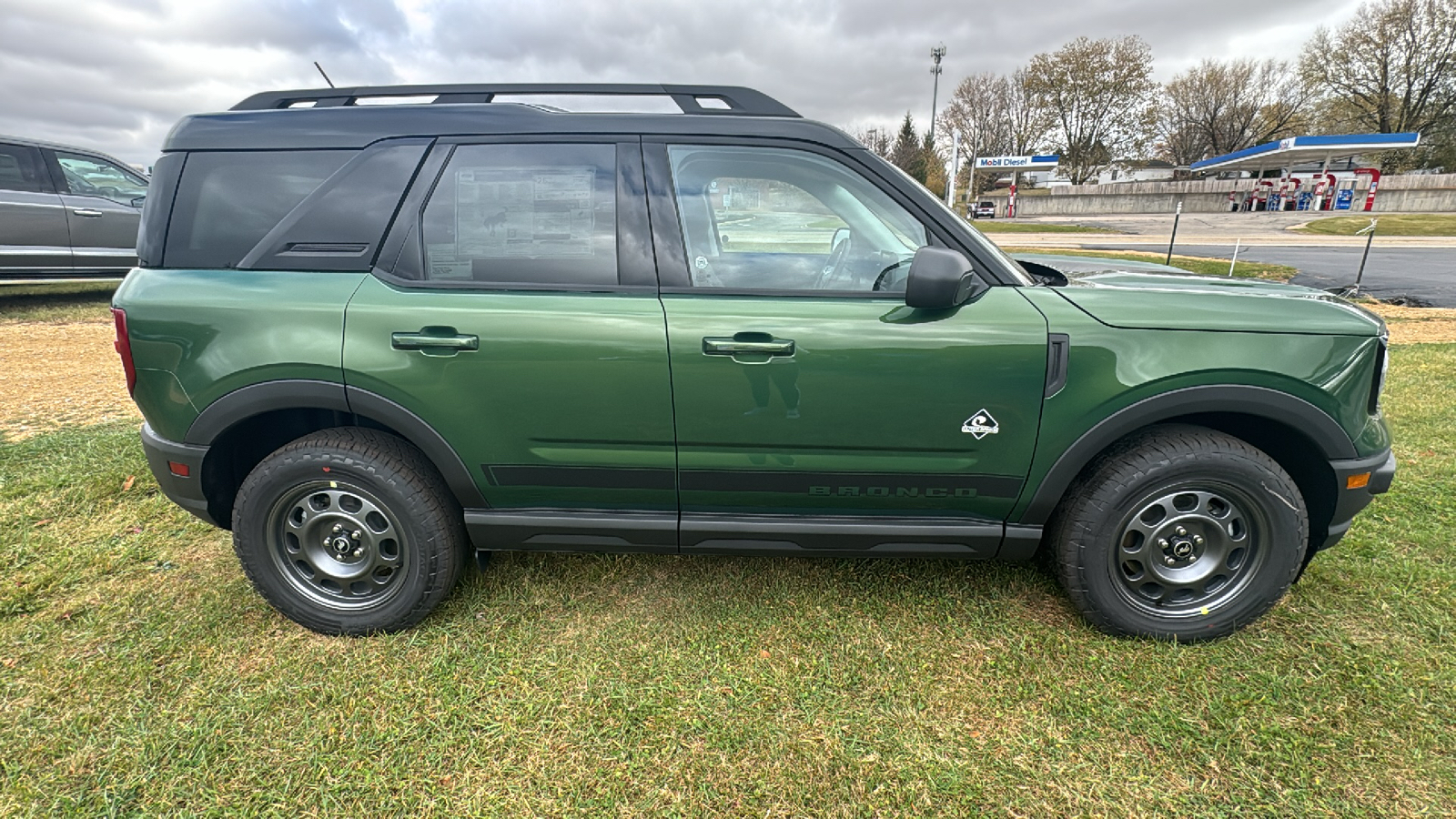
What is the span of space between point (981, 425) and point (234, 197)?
2653 millimetres

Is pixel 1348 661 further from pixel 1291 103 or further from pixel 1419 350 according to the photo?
pixel 1291 103

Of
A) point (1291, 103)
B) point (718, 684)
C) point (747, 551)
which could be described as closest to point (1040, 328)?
point (747, 551)

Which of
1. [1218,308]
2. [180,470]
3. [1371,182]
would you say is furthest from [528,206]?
[1371,182]

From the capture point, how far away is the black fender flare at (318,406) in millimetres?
2291

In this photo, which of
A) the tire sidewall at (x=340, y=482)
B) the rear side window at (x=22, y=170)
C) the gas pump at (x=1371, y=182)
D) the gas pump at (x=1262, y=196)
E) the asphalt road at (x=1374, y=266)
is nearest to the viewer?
the tire sidewall at (x=340, y=482)

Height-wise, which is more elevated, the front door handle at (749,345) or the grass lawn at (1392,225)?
the front door handle at (749,345)

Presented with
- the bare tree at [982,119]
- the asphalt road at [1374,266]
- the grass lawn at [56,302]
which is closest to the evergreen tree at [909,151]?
the bare tree at [982,119]

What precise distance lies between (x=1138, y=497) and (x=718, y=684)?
157cm

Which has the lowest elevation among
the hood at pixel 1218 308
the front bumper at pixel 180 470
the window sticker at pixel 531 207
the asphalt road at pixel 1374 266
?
the asphalt road at pixel 1374 266

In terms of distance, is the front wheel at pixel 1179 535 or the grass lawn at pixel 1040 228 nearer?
the front wheel at pixel 1179 535

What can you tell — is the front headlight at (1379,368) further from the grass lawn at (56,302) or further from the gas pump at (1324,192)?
the gas pump at (1324,192)

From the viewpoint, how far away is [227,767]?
197cm

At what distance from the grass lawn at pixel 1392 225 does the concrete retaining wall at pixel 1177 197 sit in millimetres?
4205

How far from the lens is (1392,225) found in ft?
95.2
